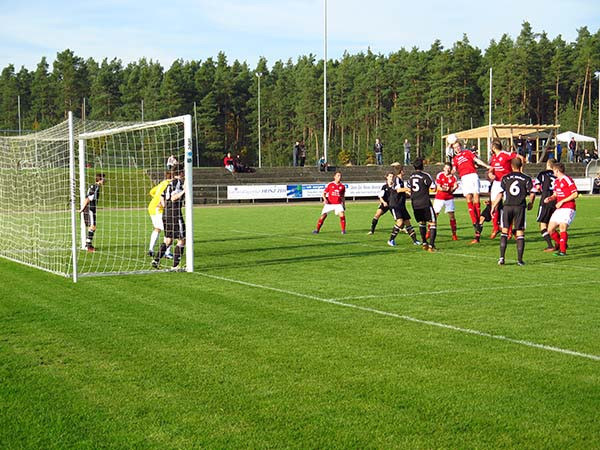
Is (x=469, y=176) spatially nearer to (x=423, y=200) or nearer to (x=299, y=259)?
(x=423, y=200)

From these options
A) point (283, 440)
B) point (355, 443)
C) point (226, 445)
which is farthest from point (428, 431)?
point (226, 445)

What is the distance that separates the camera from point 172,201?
1483 cm

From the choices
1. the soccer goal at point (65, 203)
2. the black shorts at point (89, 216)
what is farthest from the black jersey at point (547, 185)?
the black shorts at point (89, 216)

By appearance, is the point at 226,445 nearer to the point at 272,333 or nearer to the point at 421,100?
the point at 272,333

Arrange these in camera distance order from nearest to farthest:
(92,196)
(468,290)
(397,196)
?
(468,290) → (92,196) → (397,196)

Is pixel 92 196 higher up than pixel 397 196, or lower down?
higher up

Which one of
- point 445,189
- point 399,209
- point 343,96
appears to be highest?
point 343,96

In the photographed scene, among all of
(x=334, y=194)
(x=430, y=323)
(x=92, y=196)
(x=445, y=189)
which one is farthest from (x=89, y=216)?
(x=430, y=323)

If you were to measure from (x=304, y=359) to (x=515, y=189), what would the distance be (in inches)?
329

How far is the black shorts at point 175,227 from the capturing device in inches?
581

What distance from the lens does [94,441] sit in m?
5.08

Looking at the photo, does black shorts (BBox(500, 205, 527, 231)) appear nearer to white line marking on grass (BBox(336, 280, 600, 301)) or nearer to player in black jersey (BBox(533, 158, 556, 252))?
white line marking on grass (BBox(336, 280, 600, 301))

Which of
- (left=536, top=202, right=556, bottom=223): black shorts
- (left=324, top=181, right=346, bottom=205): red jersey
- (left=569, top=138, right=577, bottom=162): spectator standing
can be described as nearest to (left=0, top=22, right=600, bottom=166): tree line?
(left=569, top=138, right=577, bottom=162): spectator standing

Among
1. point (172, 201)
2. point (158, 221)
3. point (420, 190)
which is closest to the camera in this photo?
point (172, 201)
